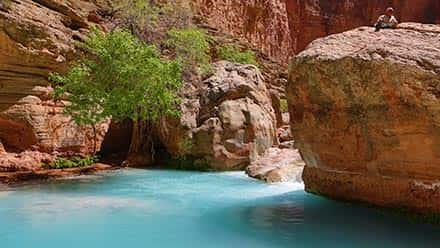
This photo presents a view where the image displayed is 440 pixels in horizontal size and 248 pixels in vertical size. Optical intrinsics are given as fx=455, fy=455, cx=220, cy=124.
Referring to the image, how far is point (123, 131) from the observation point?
16359mm

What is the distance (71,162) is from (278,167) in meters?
6.18

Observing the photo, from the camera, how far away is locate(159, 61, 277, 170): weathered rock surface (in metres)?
13.9

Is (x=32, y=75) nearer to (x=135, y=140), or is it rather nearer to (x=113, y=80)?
(x=113, y=80)

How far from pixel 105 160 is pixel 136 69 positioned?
179 inches

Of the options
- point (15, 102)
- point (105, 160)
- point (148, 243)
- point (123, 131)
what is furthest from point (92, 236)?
point (123, 131)

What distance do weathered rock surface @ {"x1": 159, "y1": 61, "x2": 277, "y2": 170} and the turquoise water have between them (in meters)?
3.49

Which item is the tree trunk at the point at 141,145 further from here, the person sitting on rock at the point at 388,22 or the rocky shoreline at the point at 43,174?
the person sitting on rock at the point at 388,22

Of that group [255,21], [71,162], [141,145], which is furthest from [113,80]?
[255,21]

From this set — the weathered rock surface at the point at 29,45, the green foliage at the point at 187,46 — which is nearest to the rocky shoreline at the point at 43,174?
the weathered rock surface at the point at 29,45

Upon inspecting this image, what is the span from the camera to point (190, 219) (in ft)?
23.1

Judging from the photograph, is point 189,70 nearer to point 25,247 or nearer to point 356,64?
point 356,64

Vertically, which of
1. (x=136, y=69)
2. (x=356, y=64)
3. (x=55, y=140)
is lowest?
(x=55, y=140)

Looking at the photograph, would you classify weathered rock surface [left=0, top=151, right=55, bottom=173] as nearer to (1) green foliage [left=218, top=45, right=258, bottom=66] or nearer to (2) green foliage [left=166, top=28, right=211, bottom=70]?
(2) green foliage [left=166, top=28, right=211, bottom=70]

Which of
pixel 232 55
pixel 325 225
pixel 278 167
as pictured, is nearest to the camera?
pixel 325 225
